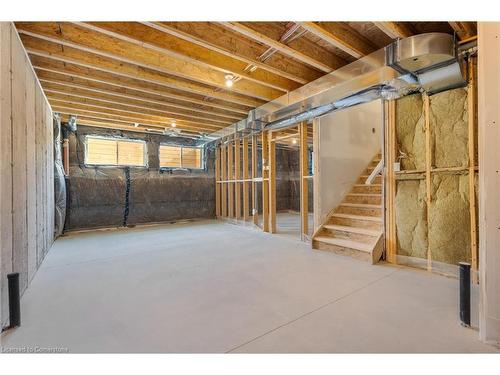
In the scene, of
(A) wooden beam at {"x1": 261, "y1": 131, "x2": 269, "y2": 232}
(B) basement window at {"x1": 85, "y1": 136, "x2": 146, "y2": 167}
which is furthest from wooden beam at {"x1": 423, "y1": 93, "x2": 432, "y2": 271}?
(B) basement window at {"x1": 85, "y1": 136, "x2": 146, "y2": 167}

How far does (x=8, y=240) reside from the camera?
5.90 ft

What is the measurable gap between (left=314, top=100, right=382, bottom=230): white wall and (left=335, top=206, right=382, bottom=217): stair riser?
13 centimetres

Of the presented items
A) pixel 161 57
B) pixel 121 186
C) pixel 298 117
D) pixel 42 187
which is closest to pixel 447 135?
pixel 298 117

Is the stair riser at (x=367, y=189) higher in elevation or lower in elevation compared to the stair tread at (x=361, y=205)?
higher

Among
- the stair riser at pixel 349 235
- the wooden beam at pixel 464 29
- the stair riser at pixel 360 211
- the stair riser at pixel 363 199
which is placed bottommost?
the stair riser at pixel 349 235

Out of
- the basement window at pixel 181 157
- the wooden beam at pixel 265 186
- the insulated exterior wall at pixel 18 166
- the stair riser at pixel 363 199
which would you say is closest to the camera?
the insulated exterior wall at pixel 18 166

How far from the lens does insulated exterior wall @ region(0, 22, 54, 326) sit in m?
1.75

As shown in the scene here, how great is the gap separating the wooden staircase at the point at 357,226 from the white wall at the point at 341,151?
147mm

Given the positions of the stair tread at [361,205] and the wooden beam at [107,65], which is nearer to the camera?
the wooden beam at [107,65]

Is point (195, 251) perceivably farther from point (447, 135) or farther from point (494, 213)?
point (447, 135)

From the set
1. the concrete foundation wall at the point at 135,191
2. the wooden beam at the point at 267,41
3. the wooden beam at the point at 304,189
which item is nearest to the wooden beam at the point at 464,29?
the wooden beam at the point at 267,41

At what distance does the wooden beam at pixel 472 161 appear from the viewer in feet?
7.66

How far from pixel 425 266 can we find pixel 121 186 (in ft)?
20.0

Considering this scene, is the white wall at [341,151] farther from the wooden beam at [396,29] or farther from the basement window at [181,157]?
the basement window at [181,157]
